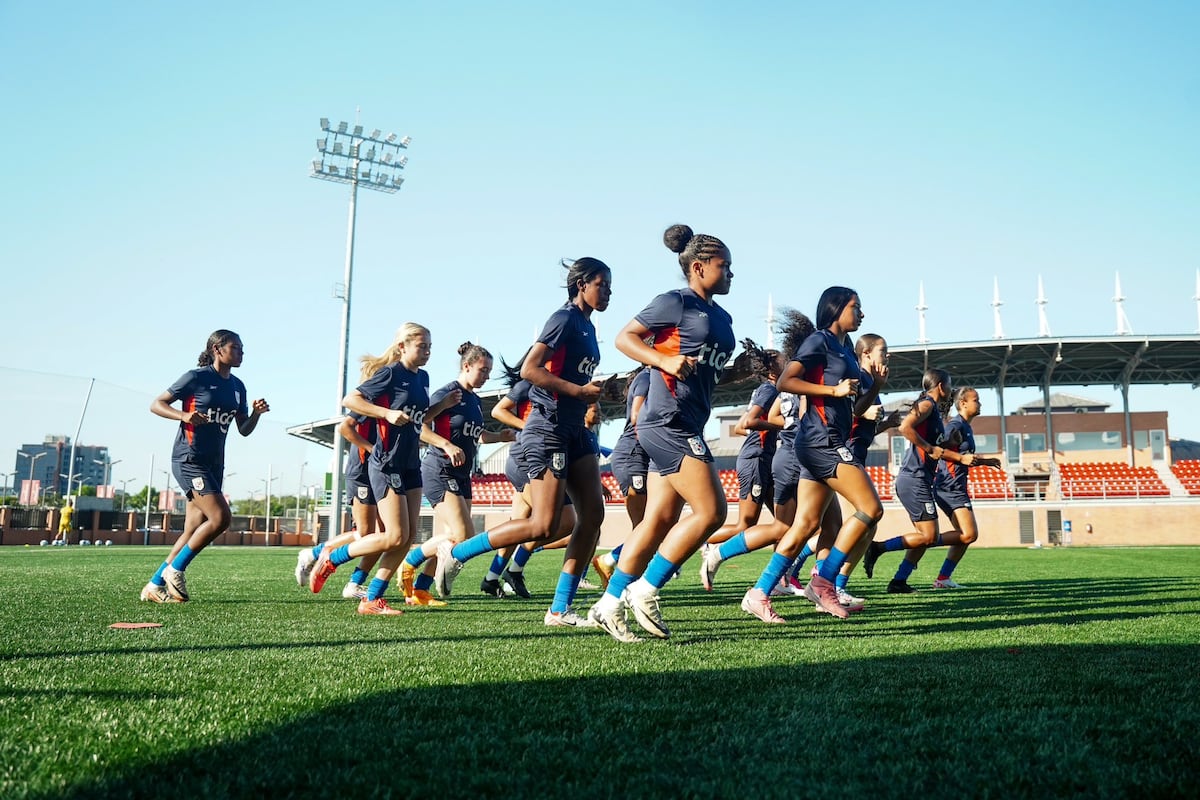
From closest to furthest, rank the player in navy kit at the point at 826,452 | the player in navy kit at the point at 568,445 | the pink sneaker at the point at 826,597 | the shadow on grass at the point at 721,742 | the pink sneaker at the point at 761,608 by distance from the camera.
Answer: the shadow on grass at the point at 721,742 < the player in navy kit at the point at 568,445 < the pink sneaker at the point at 761,608 < the player in navy kit at the point at 826,452 < the pink sneaker at the point at 826,597

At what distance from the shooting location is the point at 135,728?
8.68ft

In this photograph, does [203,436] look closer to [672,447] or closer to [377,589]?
[377,589]

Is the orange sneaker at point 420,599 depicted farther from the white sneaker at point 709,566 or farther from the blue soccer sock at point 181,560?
the white sneaker at point 709,566

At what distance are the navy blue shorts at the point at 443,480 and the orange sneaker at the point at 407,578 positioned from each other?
73 cm

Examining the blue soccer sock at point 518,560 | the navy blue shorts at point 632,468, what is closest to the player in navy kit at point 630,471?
the navy blue shorts at point 632,468

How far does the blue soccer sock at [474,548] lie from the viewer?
20.5ft

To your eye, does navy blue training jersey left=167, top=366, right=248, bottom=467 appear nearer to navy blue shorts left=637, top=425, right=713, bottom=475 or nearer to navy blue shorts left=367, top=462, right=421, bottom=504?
navy blue shorts left=367, top=462, right=421, bottom=504

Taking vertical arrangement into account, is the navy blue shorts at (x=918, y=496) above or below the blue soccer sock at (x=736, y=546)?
above

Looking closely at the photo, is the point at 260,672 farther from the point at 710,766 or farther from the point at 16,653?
the point at 710,766

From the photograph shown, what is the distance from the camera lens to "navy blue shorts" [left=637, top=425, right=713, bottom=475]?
193 inches

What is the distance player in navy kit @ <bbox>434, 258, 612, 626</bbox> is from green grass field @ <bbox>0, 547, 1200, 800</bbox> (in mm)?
595

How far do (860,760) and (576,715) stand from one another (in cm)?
92

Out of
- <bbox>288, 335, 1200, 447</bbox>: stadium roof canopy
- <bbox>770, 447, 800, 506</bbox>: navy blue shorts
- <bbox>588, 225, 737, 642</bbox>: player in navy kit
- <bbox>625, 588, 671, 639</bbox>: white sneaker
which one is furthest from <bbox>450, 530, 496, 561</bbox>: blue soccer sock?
<bbox>288, 335, 1200, 447</bbox>: stadium roof canopy

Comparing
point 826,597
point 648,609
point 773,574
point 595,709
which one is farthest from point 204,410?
point 595,709
